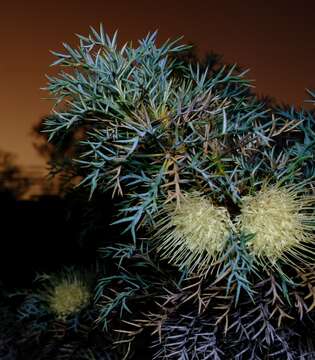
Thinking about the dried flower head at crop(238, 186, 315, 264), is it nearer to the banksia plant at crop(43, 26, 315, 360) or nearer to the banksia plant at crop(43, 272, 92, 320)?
the banksia plant at crop(43, 26, 315, 360)

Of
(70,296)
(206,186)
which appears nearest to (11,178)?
(70,296)

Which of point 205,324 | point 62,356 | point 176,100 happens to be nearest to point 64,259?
point 62,356

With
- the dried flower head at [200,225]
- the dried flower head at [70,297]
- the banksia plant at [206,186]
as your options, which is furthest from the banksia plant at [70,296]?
the dried flower head at [200,225]

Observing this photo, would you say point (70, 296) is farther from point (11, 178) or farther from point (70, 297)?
point (11, 178)

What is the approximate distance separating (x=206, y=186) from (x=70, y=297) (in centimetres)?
47

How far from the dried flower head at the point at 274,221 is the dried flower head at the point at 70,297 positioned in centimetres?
47

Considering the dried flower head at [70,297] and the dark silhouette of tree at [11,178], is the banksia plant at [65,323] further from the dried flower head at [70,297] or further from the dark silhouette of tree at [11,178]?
the dark silhouette of tree at [11,178]

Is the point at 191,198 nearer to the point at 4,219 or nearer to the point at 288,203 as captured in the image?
the point at 288,203

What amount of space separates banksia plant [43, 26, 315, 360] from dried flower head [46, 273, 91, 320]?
0.29 metres

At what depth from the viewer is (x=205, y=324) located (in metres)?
0.77

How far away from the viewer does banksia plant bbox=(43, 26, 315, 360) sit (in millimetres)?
647

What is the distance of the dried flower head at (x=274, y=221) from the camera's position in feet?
2.07

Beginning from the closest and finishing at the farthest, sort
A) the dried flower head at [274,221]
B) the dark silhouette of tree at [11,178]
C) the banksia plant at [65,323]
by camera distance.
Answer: the dried flower head at [274,221]
the banksia plant at [65,323]
the dark silhouette of tree at [11,178]

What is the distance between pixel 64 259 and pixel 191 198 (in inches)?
28.4
